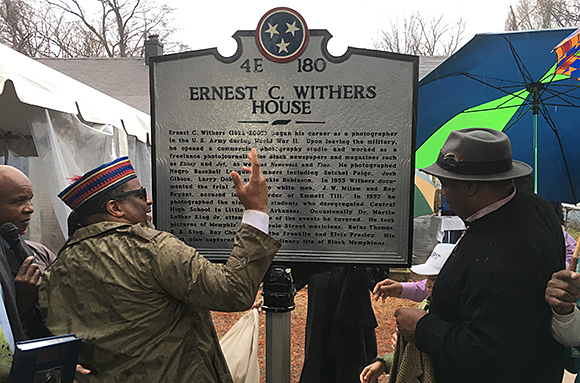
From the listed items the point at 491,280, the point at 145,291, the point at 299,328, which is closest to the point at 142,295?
the point at 145,291

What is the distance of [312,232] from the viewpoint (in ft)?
8.23

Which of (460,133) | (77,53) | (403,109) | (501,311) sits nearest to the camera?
(501,311)

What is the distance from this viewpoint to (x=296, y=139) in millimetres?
2484

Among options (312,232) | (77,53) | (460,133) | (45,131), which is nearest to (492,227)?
(460,133)

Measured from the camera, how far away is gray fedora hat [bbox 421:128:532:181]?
180cm

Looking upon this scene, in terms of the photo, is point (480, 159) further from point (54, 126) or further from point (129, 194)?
point (54, 126)

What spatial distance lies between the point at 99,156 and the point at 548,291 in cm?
540

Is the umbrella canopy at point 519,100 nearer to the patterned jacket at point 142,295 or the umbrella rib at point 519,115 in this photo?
the umbrella rib at point 519,115

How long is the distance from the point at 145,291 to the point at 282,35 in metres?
1.54

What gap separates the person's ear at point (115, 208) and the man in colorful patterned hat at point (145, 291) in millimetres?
66

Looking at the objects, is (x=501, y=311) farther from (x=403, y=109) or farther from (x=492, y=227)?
(x=403, y=109)

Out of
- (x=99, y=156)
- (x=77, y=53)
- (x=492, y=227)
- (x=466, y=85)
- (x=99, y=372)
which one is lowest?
(x=99, y=372)

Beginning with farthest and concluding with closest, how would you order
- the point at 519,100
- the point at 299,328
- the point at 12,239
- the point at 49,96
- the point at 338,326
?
the point at 299,328 → the point at 49,96 → the point at 338,326 → the point at 519,100 → the point at 12,239

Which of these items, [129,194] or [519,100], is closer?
[129,194]
